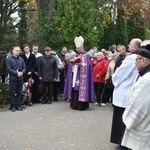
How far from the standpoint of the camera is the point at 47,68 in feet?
39.8

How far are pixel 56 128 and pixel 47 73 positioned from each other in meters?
3.86

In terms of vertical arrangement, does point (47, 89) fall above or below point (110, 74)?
below

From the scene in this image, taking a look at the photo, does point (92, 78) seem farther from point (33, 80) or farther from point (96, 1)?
point (96, 1)

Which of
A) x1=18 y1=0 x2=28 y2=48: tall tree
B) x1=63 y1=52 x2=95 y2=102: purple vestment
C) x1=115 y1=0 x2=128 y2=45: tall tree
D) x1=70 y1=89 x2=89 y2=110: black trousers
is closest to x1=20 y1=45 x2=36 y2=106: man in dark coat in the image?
x1=70 y1=89 x2=89 y2=110: black trousers

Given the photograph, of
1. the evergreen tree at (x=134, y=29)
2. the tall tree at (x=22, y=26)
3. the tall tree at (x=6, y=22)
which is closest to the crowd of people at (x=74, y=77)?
the tall tree at (x=6, y=22)

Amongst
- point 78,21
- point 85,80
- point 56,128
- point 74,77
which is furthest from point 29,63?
point 78,21

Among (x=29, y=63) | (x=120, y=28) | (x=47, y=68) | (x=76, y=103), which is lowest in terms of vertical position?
(x=76, y=103)

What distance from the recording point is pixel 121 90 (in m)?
6.70

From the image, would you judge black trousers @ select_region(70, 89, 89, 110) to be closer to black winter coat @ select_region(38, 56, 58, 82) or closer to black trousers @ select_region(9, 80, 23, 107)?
black winter coat @ select_region(38, 56, 58, 82)

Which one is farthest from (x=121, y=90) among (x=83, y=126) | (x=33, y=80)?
(x=33, y=80)

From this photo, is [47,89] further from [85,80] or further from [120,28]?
[120,28]

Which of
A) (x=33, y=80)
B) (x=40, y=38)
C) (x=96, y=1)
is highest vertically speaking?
(x=96, y=1)

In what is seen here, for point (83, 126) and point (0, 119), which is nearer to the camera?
point (83, 126)

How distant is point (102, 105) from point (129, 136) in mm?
7997
